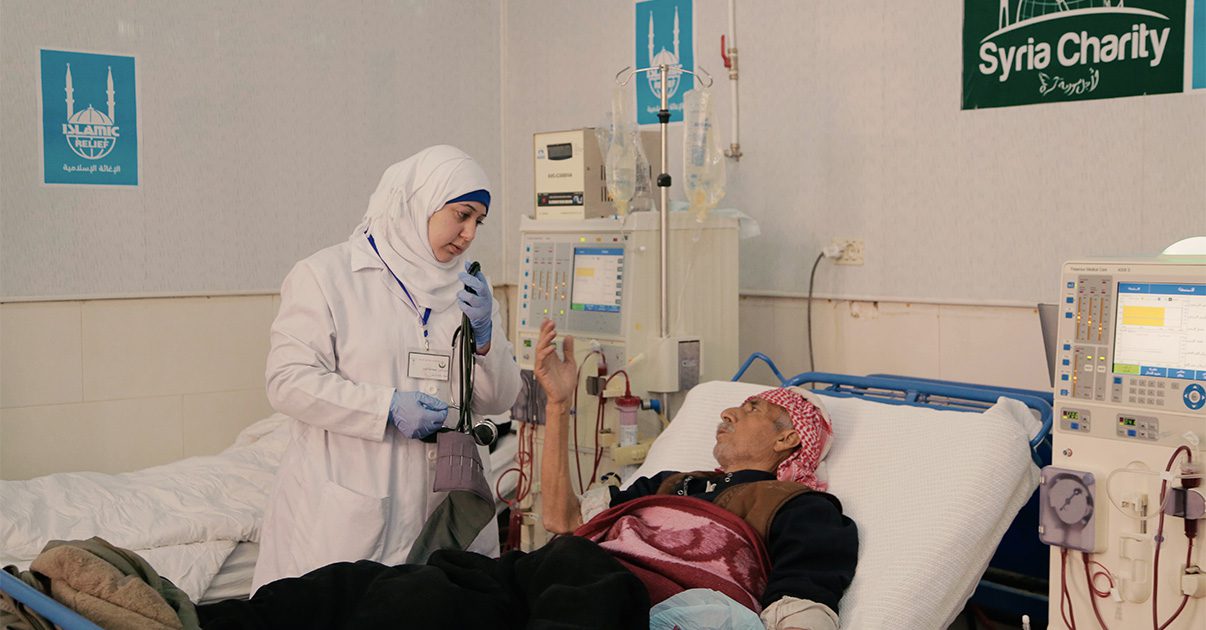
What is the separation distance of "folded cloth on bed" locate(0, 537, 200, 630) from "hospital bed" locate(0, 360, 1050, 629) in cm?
133

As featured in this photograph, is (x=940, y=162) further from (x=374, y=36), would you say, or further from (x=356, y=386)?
(x=374, y=36)

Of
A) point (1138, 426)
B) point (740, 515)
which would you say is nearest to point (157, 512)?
point (740, 515)

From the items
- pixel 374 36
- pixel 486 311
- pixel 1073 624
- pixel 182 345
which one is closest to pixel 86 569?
pixel 486 311

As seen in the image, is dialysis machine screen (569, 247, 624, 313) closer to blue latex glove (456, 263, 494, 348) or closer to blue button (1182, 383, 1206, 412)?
blue latex glove (456, 263, 494, 348)

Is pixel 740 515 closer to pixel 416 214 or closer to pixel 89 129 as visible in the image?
pixel 416 214

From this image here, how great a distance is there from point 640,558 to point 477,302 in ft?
2.29

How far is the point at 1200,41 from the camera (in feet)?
10.3

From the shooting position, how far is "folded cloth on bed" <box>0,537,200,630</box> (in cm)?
164

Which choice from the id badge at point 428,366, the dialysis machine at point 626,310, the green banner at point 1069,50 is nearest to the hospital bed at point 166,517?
the dialysis machine at point 626,310

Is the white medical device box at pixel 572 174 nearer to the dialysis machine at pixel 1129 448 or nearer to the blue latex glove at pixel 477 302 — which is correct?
the blue latex glove at pixel 477 302

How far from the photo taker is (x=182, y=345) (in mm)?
4277

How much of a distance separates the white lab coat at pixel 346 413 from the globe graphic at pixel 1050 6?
7.07ft

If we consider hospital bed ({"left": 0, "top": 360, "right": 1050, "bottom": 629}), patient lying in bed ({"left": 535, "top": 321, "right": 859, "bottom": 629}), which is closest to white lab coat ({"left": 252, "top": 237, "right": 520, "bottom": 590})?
patient lying in bed ({"left": 535, "top": 321, "right": 859, "bottom": 629})

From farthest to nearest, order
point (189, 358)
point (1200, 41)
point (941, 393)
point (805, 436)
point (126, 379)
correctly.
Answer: point (189, 358), point (126, 379), point (1200, 41), point (941, 393), point (805, 436)
